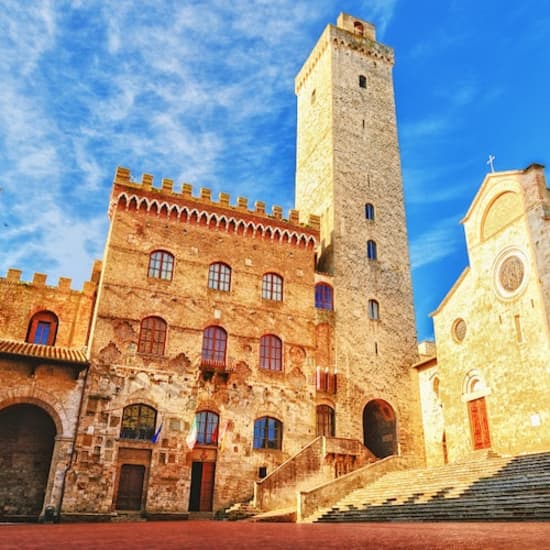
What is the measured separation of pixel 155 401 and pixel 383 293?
13731 mm

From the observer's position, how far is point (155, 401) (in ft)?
70.3

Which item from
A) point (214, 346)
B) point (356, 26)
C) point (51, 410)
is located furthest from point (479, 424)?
point (356, 26)

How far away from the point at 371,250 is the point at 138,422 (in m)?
15.7

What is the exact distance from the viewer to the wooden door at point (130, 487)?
64.9 ft

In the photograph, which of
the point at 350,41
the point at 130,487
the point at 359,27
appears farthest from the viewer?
the point at 359,27

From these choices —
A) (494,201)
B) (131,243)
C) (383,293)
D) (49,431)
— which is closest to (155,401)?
(49,431)

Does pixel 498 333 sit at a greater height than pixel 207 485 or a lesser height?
greater

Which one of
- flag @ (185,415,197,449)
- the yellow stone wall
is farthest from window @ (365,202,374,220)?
flag @ (185,415,197,449)

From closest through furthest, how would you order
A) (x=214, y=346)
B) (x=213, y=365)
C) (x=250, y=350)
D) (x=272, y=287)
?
(x=213, y=365), (x=214, y=346), (x=250, y=350), (x=272, y=287)

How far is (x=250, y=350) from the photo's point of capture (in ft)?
78.7

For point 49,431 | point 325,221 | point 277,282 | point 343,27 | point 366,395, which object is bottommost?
point 49,431

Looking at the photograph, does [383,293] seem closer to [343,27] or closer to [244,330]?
[244,330]

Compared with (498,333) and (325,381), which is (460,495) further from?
(325,381)

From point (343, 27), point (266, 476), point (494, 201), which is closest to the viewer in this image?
point (266, 476)
